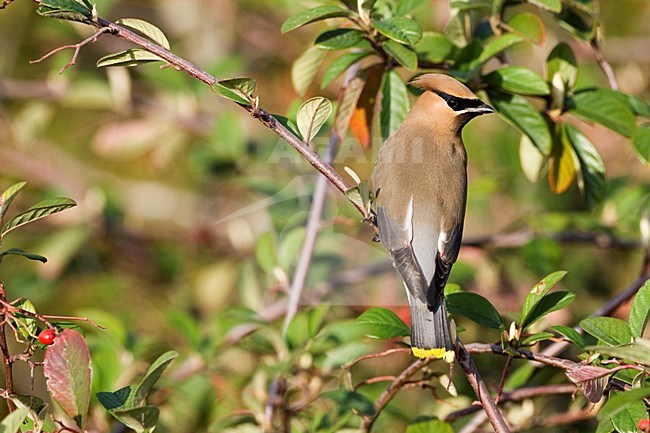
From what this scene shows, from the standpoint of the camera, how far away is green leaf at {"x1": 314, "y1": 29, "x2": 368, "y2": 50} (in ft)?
6.57

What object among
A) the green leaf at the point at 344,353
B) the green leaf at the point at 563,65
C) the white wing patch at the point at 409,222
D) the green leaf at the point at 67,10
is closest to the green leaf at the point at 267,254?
the green leaf at the point at 344,353

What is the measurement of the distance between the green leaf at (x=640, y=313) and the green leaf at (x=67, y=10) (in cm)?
115

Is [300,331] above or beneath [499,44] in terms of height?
beneath

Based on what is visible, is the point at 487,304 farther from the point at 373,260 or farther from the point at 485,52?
the point at 373,260

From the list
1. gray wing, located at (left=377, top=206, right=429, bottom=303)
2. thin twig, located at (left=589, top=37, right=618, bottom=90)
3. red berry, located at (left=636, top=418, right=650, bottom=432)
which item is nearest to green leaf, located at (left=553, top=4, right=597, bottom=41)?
thin twig, located at (left=589, top=37, right=618, bottom=90)

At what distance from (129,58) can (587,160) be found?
4.03 feet

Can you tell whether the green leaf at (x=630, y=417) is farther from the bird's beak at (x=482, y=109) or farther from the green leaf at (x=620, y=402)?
the bird's beak at (x=482, y=109)

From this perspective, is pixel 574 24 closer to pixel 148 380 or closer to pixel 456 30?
pixel 456 30

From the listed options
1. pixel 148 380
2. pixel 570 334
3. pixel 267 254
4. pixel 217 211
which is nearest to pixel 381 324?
pixel 570 334

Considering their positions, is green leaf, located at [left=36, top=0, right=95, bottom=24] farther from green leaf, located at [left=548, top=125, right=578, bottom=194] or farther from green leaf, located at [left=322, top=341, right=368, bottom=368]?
green leaf, located at [left=548, top=125, right=578, bottom=194]

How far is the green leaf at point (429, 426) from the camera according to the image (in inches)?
80.6

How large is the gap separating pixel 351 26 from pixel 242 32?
92.8 inches

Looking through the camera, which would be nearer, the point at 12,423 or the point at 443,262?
the point at 12,423

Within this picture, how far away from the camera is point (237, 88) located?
1.65m
